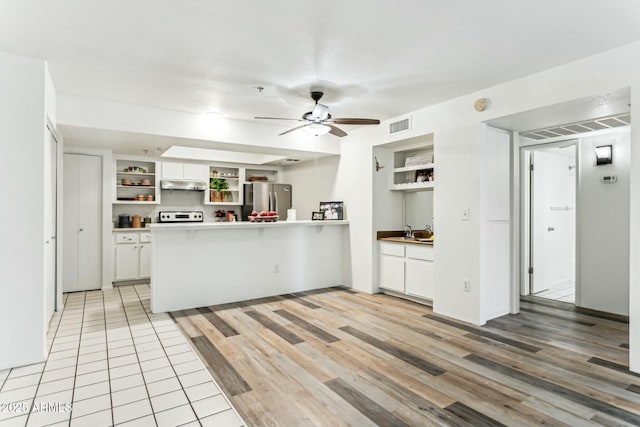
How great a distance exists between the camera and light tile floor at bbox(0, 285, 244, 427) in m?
2.12

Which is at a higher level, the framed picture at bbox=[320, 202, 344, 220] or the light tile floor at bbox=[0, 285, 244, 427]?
the framed picture at bbox=[320, 202, 344, 220]

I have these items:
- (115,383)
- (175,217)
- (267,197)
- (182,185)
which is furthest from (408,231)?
(182,185)

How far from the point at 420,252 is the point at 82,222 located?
4942 millimetres

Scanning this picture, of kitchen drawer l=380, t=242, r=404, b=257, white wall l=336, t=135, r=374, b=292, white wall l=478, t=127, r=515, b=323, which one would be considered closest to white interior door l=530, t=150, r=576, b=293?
white wall l=478, t=127, r=515, b=323

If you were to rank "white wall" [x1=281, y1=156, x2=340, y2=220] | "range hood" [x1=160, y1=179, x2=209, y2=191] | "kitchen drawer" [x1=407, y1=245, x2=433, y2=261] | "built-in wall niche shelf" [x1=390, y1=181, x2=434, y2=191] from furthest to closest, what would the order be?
"range hood" [x1=160, y1=179, x2=209, y2=191] < "white wall" [x1=281, y1=156, x2=340, y2=220] < "built-in wall niche shelf" [x1=390, y1=181, x2=434, y2=191] < "kitchen drawer" [x1=407, y1=245, x2=433, y2=261]

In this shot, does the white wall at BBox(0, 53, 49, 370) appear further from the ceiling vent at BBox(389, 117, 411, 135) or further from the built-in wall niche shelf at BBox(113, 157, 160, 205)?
→ the ceiling vent at BBox(389, 117, 411, 135)

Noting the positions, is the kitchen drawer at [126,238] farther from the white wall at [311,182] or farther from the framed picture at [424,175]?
the framed picture at [424,175]

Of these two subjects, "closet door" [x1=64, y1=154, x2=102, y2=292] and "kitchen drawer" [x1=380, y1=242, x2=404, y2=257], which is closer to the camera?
"kitchen drawer" [x1=380, y1=242, x2=404, y2=257]

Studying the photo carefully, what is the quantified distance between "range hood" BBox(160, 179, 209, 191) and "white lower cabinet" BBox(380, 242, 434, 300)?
3.74 metres

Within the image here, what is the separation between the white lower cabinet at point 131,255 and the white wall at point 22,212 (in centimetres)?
304

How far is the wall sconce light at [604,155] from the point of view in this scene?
419 centimetres

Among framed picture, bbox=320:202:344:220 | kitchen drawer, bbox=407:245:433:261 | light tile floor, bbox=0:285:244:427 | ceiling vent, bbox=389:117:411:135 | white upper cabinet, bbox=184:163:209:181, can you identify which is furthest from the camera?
white upper cabinet, bbox=184:163:209:181

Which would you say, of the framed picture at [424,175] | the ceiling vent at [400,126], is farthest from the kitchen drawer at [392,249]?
the ceiling vent at [400,126]

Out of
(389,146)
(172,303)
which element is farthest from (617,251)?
(172,303)
